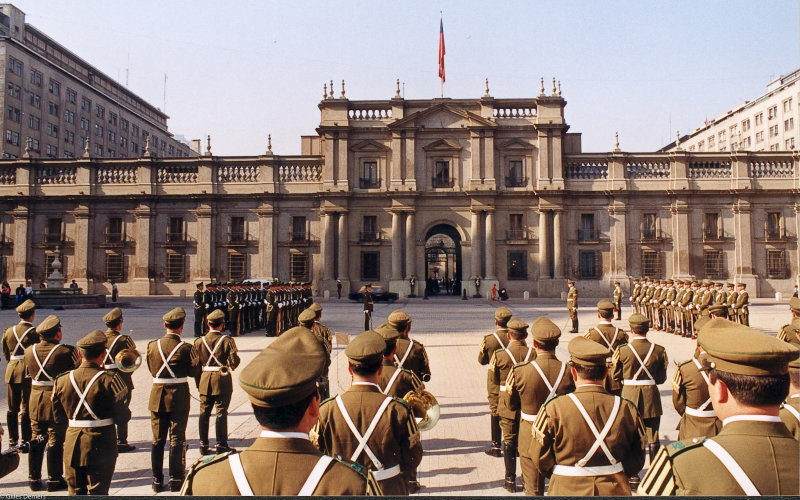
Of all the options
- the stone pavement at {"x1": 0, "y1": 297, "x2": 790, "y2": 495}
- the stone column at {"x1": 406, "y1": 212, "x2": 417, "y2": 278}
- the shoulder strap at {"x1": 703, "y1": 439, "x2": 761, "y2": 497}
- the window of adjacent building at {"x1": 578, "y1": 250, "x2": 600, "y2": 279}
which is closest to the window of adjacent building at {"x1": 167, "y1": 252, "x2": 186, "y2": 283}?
the stone pavement at {"x1": 0, "y1": 297, "x2": 790, "y2": 495}

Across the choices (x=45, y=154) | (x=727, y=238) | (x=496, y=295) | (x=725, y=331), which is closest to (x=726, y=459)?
(x=725, y=331)

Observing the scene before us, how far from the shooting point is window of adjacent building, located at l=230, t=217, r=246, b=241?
40.3m

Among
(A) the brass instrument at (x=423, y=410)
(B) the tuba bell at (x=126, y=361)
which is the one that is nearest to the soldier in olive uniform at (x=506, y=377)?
(A) the brass instrument at (x=423, y=410)

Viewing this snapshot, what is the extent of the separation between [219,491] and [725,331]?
106 inches

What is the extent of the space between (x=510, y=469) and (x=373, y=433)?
298 centimetres

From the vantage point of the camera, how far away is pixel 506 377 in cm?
655

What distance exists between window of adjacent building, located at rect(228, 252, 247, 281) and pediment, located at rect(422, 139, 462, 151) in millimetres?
16180

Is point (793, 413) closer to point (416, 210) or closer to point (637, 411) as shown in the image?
point (637, 411)

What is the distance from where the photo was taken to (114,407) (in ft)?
17.7

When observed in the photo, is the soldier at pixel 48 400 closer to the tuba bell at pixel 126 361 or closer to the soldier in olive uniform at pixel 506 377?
the tuba bell at pixel 126 361

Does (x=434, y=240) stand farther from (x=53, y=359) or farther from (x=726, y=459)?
(x=726, y=459)

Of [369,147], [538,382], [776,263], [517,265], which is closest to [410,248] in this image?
[517,265]

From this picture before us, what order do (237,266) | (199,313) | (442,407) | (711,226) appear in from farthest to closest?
(237,266) < (711,226) < (199,313) < (442,407)

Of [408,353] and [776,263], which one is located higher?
[776,263]
